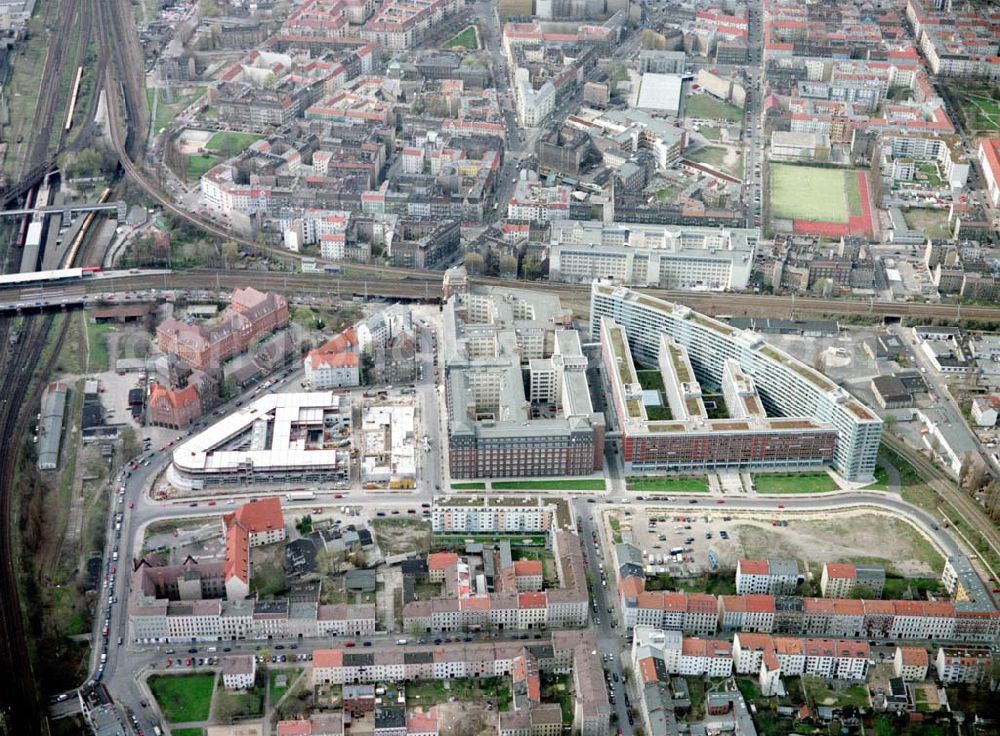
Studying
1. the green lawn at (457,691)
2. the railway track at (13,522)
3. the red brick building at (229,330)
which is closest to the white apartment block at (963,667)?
the green lawn at (457,691)

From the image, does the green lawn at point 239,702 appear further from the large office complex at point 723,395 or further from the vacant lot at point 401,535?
the large office complex at point 723,395

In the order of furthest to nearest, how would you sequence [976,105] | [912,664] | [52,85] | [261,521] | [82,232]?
[52,85], [976,105], [82,232], [261,521], [912,664]

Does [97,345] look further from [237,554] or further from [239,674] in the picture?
[239,674]

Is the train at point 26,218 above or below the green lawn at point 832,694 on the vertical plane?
above

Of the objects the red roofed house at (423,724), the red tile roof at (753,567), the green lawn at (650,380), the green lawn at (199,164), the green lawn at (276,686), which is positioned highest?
the green lawn at (199,164)

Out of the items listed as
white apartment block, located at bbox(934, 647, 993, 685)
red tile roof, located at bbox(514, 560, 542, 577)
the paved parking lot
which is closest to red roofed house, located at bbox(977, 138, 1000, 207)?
the paved parking lot

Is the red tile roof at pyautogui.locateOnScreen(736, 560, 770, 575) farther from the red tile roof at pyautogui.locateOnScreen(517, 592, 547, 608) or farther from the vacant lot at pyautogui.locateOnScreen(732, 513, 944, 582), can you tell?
the red tile roof at pyautogui.locateOnScreen(517, 592, 547, 608)

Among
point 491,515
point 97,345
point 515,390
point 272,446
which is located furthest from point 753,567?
point 97,345

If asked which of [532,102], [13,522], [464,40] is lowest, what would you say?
[13,522]
